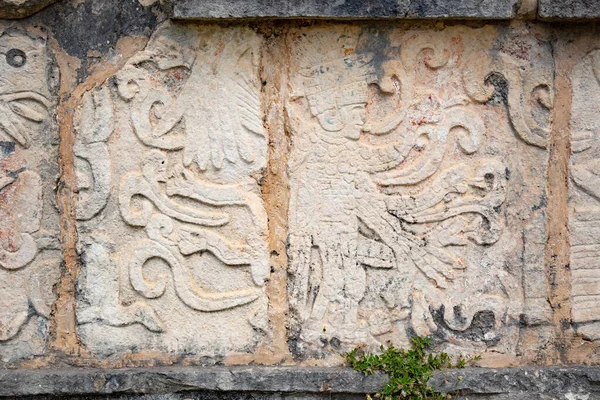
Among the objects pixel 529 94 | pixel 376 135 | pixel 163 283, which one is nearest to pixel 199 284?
pixel 163 283

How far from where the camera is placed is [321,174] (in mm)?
4027

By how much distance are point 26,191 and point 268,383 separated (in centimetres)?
151

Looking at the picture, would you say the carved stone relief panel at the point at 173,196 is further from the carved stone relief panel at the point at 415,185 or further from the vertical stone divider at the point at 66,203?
the carved stone relief panel at the point at 415,185

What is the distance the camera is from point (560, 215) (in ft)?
13.3

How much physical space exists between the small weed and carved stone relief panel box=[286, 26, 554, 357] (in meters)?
0.07

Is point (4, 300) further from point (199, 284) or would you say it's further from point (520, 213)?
point (520, 213)

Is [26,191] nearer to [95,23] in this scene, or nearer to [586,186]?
[95,23]

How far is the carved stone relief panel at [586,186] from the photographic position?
4.03 metres

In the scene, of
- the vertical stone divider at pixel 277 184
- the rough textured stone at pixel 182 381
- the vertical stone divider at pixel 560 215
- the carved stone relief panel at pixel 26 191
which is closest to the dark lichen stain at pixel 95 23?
the carved stone relief panel at pixel 26 191

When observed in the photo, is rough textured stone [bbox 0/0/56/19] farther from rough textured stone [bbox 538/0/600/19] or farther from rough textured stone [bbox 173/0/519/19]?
rough textured stone [bbox 538/0/600/19]

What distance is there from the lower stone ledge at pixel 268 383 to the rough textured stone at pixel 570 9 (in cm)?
169

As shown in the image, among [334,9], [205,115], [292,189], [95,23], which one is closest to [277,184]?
[292,189]

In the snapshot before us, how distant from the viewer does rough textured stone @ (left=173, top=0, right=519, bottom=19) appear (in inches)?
150

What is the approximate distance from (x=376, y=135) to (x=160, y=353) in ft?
4.96
